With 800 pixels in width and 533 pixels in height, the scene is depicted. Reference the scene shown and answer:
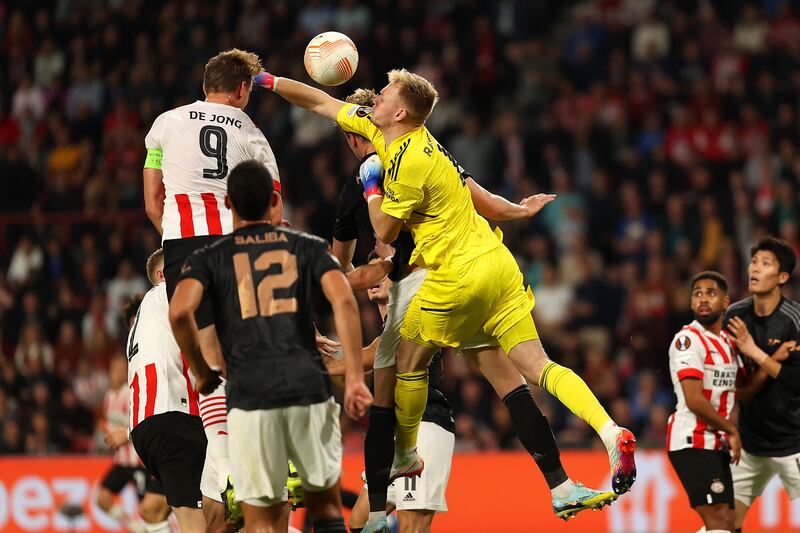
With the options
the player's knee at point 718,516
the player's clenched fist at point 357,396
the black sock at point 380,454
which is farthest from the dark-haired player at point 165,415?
the player's knee at point 718,516

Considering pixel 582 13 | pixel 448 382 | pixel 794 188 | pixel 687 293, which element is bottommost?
pixel 448 382

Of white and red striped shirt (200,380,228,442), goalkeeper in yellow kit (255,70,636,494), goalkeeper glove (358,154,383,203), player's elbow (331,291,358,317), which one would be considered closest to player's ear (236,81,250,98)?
goalkeeper in yellow kit (255,70,636,494)

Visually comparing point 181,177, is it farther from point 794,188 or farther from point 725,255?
point 794,188

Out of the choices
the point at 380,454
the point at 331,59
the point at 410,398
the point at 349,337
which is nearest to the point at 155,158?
the point at 331,59

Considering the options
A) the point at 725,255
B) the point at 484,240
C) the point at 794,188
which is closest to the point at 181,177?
the point at 484,240

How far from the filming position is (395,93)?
7.59 m

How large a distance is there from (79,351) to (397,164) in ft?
32.5

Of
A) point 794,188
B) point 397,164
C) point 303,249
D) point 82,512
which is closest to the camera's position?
point 303,249

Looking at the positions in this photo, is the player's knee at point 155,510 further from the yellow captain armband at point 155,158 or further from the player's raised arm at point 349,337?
the player's raised arm at point 349,337

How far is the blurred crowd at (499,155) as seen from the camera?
15.3 meters

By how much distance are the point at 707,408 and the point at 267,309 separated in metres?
3.93

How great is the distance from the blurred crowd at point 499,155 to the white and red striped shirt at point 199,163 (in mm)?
7235

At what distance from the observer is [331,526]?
6.64m

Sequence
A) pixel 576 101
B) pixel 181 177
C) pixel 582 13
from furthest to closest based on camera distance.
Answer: pixel 582 13 → pixel 576 101 → pixel 181 177
